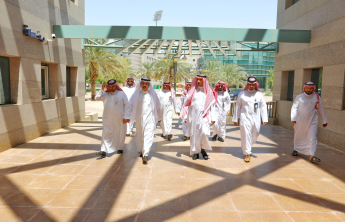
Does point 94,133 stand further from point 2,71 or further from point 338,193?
point 338,193

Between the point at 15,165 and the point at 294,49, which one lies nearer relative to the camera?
the point at 15,165

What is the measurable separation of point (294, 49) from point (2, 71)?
9139 millimetres

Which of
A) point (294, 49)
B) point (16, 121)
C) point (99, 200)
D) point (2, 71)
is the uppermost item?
point (294, 49)

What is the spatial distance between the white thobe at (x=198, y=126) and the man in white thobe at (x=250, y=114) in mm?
689

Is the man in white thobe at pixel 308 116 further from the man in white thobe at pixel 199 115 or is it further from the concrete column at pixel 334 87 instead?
the man in white thobe at pixel 199 115

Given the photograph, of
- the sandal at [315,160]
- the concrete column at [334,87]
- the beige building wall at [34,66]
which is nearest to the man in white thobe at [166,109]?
the beige building wall at [34,66]

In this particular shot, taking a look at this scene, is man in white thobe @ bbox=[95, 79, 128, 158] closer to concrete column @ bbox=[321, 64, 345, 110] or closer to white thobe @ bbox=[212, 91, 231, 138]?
white thobe @ bbox=[212, 91, 231, 138]

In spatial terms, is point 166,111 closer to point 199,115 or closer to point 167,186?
point 199,115

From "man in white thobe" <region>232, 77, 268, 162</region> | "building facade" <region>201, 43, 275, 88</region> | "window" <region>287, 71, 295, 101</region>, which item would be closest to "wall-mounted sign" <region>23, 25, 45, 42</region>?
"man in white thobe" <region>232, 77, 268, 162</region>

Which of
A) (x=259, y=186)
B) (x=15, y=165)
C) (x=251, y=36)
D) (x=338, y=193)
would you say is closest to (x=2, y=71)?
(x=15, y=165)

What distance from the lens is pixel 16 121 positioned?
666cm

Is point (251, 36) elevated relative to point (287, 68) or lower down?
elevated

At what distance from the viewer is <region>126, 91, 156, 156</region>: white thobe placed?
5.53m

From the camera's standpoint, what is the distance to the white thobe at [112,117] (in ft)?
19.1
